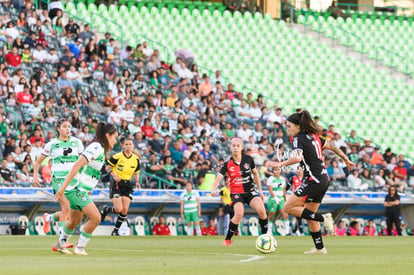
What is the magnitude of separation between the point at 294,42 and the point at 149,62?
8713 millimetres

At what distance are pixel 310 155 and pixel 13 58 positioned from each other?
1674 centimetres

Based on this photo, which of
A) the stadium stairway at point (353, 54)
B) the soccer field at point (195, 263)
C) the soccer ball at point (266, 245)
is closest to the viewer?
the soccer field at point (195, 263)

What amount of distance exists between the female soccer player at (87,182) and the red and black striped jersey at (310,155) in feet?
9.08

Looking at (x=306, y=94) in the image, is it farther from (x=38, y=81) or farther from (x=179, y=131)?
(x=38, y=81)

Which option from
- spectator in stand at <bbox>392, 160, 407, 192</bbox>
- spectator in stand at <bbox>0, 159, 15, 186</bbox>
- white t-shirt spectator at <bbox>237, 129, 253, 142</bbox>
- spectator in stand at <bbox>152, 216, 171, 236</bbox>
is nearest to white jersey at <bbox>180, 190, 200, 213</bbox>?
spectator in stand at <bbox>152, 216, 171, 236</bbox>

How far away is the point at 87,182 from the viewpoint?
47.6 ft

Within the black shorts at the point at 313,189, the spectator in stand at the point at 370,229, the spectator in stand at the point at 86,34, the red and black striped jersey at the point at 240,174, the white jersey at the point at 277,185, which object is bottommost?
the spectator in stand at the point at 370,229

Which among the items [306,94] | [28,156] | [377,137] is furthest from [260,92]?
[28,156]

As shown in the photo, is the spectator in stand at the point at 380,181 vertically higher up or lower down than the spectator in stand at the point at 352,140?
lower down

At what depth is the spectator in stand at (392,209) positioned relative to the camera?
100 ft

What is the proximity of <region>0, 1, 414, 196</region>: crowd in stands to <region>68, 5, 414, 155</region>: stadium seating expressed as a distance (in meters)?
2.25

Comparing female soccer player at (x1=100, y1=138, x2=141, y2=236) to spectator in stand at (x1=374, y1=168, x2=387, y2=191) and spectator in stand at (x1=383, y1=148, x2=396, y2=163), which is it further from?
spectator in stand at (x1=383, y1=148, x2=396, y2=163)

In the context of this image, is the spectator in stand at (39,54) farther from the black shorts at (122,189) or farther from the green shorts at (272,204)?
the black shorts at (122,189)

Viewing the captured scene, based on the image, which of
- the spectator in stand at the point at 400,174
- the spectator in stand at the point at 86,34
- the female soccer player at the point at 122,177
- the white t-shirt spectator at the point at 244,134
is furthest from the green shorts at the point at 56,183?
the spectator in stand at the point at 400,174
